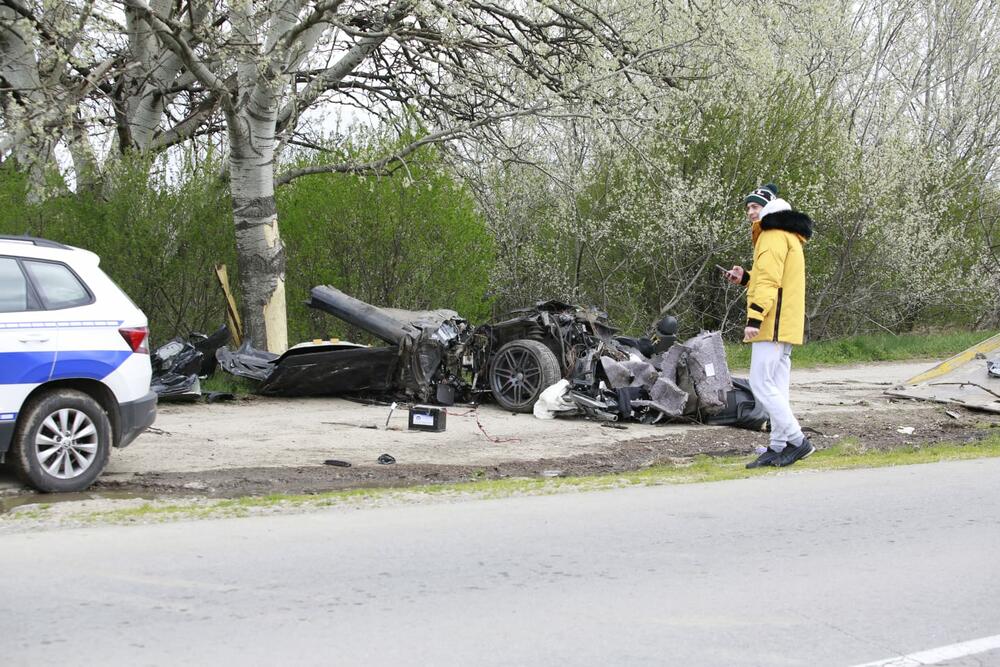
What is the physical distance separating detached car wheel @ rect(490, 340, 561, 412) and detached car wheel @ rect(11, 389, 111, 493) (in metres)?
5.64

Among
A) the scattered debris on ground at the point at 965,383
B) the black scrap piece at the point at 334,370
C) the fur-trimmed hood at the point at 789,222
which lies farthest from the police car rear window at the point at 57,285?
the scattered debris on ground at the point at 965,383

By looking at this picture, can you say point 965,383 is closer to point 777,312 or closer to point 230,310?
point 777,312

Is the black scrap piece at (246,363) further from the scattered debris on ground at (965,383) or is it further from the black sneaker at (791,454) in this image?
the scattered debris on ground at (965,383)

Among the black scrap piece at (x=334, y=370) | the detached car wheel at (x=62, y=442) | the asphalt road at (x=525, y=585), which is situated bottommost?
the asphalt road at (x=525, y=585)

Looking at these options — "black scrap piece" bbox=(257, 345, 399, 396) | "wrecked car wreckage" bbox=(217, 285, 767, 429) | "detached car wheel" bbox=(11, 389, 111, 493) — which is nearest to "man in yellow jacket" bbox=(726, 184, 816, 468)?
"wrecked car wreckage" bbox=(217, 285, 767, 429)

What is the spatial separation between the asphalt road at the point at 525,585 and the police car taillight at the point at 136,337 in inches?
83.5

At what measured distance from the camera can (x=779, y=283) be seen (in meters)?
9.16

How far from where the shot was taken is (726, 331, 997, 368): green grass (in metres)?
21.0

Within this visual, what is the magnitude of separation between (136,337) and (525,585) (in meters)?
4.35

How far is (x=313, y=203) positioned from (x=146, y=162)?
2.81 metres

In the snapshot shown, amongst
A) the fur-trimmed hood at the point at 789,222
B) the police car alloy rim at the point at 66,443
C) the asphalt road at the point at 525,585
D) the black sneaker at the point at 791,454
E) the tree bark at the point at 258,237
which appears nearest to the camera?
the asphalt road at the point at 525,585

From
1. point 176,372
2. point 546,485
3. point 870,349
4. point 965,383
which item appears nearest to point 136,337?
point 546,485

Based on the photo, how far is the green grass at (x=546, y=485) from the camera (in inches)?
289

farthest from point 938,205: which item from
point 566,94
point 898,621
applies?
point 898,621
